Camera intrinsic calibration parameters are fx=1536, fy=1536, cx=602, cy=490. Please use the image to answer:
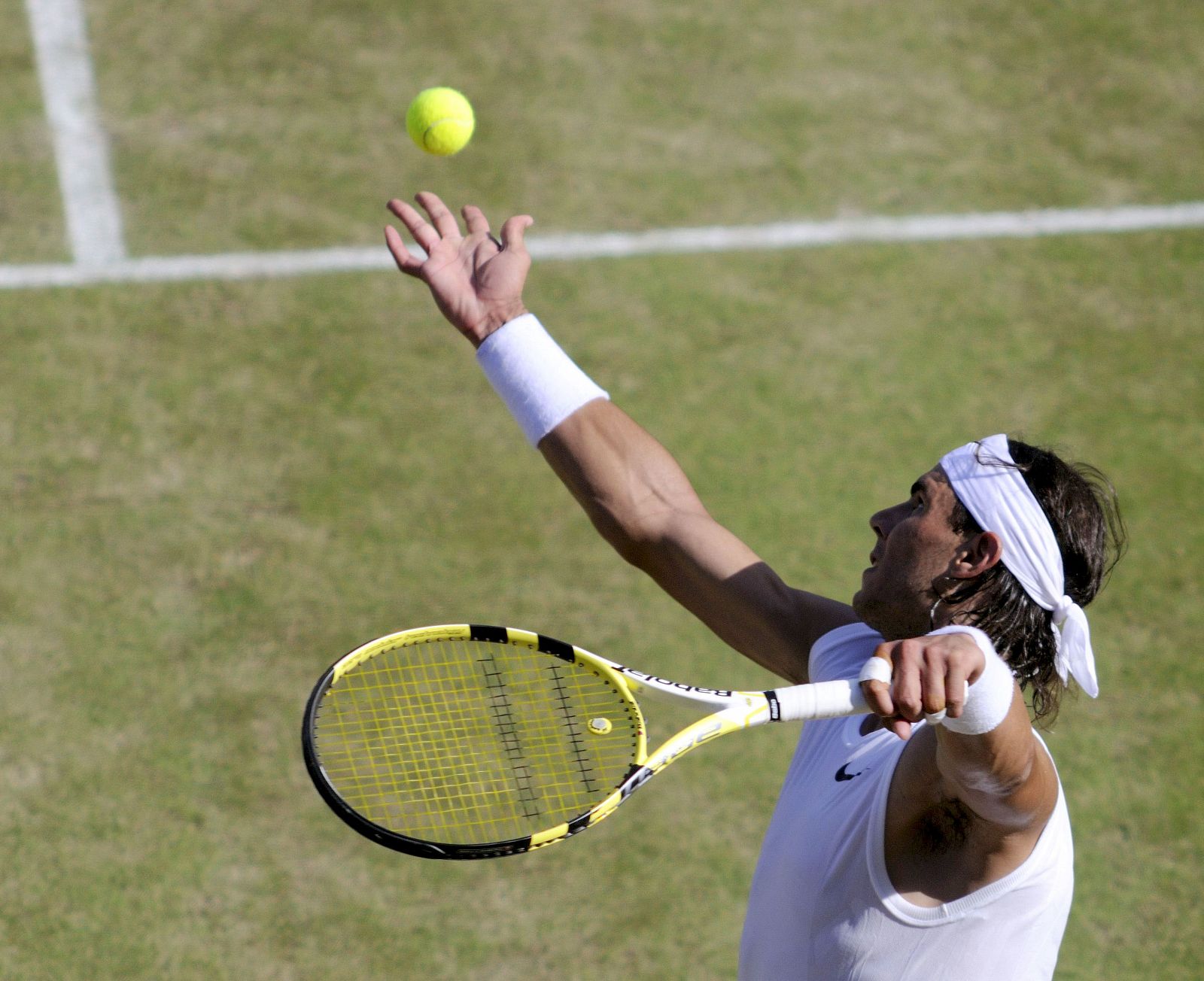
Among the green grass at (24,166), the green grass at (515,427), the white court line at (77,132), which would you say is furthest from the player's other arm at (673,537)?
the green grass at (24,166)

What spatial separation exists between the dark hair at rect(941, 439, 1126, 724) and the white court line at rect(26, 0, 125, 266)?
5276 millimetres

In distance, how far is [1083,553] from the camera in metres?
3.45

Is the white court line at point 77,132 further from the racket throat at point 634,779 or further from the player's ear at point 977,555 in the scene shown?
the player's ear at point 977,555

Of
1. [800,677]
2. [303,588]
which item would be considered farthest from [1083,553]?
[303,588]

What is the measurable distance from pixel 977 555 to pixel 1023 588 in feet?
0.40

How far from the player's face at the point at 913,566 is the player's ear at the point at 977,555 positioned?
0.9 inches

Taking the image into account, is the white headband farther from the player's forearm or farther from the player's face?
the player's forearm

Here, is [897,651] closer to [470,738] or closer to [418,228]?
[418,228]

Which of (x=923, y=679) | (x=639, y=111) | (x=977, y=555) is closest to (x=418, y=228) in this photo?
(x=977, y=555)

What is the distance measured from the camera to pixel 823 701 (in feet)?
10.5

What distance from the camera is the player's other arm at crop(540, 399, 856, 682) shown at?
3.90 meters

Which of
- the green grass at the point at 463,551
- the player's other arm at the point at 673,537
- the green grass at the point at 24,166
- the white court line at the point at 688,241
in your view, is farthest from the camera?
the green grass at the point at 24,166

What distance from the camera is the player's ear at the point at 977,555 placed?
3361mm

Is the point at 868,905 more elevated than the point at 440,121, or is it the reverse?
the point at 440,121
